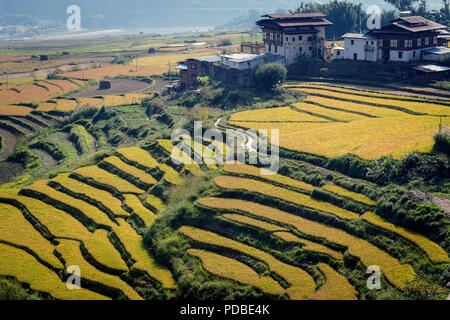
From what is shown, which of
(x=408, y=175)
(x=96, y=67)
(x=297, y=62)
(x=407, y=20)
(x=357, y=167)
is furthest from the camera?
(x=96, y=67)

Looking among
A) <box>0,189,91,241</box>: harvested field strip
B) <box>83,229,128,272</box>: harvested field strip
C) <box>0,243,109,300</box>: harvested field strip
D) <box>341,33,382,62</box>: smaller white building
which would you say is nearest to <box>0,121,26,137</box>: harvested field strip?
<box>0,189,91,241</box>: harvested field strip

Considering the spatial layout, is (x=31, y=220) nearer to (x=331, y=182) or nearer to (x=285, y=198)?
(x=285, y=198)

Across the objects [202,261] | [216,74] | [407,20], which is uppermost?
[407,20]

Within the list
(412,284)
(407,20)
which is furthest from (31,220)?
(407,20)

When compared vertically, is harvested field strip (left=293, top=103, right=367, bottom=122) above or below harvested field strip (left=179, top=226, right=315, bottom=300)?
above

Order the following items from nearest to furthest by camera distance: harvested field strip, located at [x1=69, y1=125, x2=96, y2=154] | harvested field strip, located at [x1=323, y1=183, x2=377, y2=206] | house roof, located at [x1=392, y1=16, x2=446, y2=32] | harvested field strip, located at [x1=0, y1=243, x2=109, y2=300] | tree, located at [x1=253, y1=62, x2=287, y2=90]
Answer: harvested field strip, located at [x1=0, y1=243, x2=109, y2=300] → harvested field strip, located at [x1=323, y1=183, x2=377, y2=206] → harvested field strip, located at [x1=69, y1=125, x2=96, y2=154] → house roof, located at [x1=392, y1=16, x2=446, y2=32] → tree, located at [x1=253, y1=62, x2=287, y2=90]

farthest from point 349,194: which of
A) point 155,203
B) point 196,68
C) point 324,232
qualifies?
point 196,68

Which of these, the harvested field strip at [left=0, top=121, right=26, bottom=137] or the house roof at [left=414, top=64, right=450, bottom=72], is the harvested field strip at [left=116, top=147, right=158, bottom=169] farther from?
the house roof at [left=414, top=64, right=450, bottom=72]

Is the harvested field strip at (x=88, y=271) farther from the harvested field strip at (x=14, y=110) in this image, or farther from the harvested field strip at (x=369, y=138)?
the harvested field strip at (x=14, y=110)
